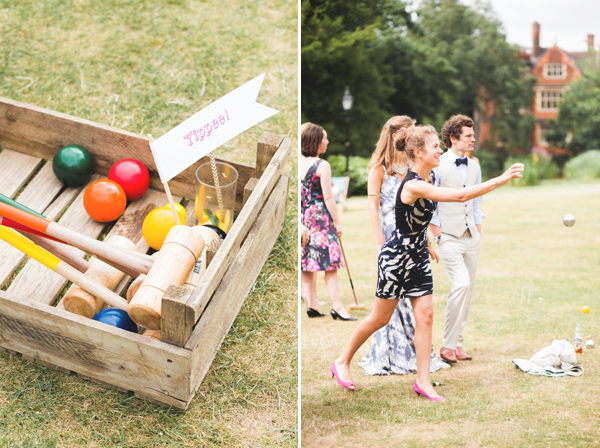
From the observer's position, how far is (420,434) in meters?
2.58

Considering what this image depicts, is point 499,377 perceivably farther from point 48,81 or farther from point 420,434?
point 48,81

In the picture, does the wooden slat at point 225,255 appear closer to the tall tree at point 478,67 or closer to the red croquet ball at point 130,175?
the red croquet ball at point 130,175

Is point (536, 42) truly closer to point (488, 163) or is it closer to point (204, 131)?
point (488, 163)

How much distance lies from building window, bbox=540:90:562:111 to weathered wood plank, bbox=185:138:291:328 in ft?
105

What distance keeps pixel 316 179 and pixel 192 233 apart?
4.74 ft

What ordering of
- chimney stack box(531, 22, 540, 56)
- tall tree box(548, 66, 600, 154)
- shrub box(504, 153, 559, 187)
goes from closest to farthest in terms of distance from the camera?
shrub box(504, 153, 559, 187)
tall tree box(548, 66, 600, 154)
chimney stack box(531, 22, 540, 56)

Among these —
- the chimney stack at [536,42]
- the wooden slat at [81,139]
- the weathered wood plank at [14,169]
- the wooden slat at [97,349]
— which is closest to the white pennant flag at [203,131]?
the wooden slat at [81,139]

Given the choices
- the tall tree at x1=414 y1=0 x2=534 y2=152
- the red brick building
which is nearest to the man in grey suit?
the tall tree at x1=414 y1=0 x2=534 y2=152

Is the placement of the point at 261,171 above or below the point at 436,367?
above

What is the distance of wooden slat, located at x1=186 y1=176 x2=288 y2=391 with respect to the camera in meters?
2.64

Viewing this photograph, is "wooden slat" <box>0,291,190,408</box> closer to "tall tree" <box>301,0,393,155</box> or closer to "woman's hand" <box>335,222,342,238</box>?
"woman's hand" <box>335,222,342,238</box>

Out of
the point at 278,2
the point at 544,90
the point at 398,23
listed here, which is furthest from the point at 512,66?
the point at 278,2

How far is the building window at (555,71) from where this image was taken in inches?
1270

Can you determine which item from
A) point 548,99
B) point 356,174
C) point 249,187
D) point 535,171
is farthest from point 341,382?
point 548,99
